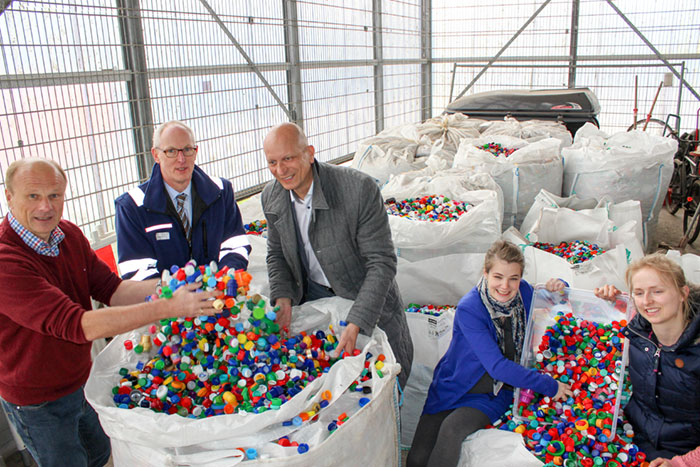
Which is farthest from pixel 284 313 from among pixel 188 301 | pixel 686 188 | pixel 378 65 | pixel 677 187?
pixel 378 65

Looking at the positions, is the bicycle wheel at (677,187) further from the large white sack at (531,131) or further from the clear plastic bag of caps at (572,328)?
the clear plastic bag of caps at (572,328)

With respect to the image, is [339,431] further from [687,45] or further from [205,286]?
[687,45]

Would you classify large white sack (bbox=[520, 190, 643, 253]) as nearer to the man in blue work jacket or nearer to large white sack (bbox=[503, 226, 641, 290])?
large white sack (bbox=[503, 226, 641, 290])

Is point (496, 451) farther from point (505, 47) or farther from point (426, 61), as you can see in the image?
point (426, 61)

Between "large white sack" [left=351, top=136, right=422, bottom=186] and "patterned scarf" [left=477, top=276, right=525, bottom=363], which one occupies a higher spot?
"large white sack" [left=351, top=136, right=422, bottom=186]

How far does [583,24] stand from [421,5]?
1.95m

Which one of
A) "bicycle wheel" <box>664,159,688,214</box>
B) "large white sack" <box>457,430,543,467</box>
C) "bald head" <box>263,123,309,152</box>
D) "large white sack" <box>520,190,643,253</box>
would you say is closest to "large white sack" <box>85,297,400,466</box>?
"large white sack" <box>457,430,543,467</box>

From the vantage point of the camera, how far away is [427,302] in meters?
2.91

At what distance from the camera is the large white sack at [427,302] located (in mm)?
2395

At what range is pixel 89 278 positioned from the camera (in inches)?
70.1

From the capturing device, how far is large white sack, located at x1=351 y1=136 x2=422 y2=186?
414 cm

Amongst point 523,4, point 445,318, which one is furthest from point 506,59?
point 445,318

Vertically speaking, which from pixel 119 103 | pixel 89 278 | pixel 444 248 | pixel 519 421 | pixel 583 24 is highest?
pixel 583 24

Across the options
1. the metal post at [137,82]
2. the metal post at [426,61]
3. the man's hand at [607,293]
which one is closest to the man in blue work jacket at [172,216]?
the metal post at [137,82]
